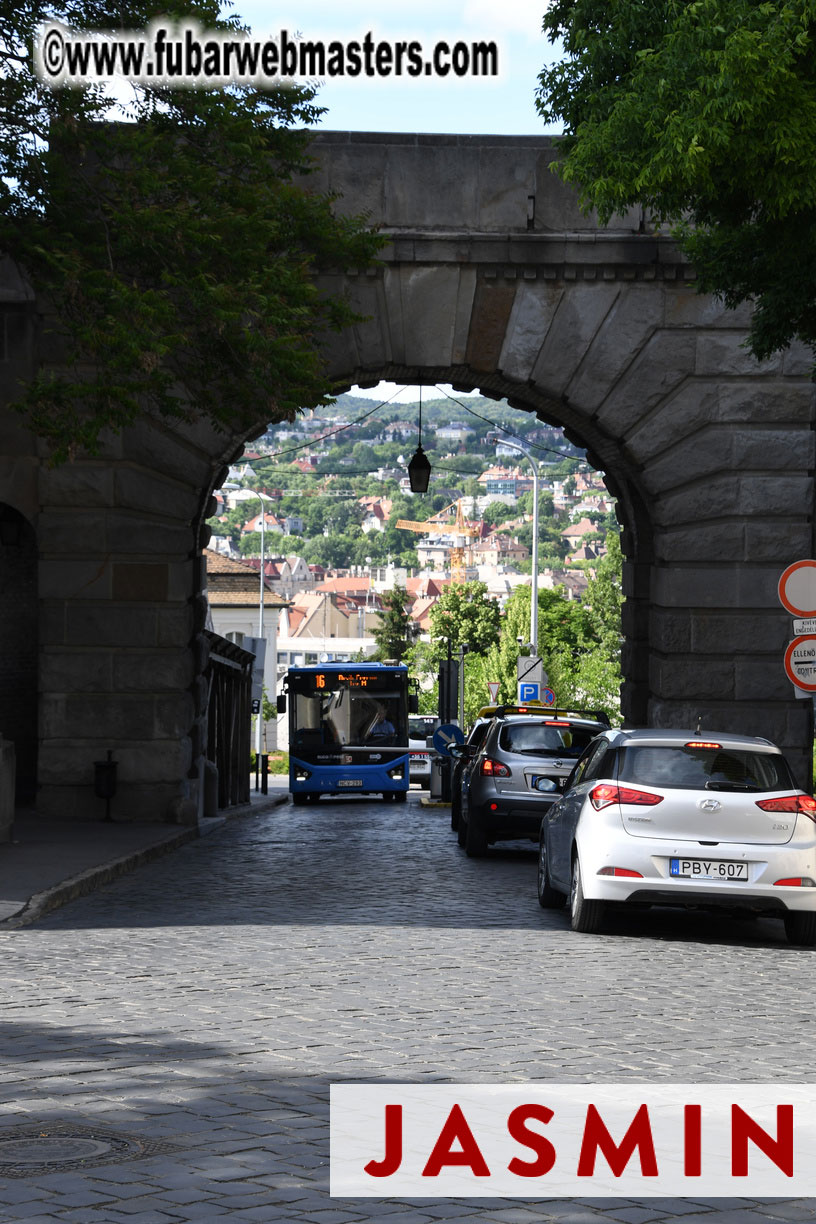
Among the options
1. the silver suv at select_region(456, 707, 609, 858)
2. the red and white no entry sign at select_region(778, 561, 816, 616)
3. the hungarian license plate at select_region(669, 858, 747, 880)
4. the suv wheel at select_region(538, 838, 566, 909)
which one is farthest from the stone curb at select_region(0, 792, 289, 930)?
the red and white no entry sign at select_region(778, 561, 816, 616)

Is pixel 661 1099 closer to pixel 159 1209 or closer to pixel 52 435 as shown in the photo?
pixel 159 1209

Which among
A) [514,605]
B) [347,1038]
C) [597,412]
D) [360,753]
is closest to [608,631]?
[514,605]

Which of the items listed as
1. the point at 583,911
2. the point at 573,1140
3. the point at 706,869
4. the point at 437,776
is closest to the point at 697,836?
the point at 706,869

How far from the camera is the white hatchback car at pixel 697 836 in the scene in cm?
1308

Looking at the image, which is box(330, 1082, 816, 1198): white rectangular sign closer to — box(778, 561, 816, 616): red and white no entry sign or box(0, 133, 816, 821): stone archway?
box(778, 561, 816, 616): red and white no entry sign

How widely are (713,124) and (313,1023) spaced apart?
8.41 metres

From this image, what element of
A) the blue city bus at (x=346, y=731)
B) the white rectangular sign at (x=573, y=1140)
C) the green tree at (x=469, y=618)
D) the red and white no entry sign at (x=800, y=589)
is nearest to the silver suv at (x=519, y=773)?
the red and white no entry sign at (x=800, y=589)

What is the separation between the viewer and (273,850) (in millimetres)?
21734

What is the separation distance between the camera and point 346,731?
42125 mm

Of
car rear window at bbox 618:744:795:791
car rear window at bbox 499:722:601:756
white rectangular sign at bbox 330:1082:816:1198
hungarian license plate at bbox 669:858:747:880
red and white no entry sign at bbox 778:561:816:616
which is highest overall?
red and white no entry sign at bbox 778:561:816:616

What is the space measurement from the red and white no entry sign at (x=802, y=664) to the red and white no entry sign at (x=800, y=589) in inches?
14.1

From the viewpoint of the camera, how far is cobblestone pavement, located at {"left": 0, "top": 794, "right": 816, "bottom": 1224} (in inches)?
235

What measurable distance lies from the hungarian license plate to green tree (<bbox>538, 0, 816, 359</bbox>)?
5138mm

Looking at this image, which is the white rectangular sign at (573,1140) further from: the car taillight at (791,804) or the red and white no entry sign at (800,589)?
the red and white no entry sign at (800,589)
